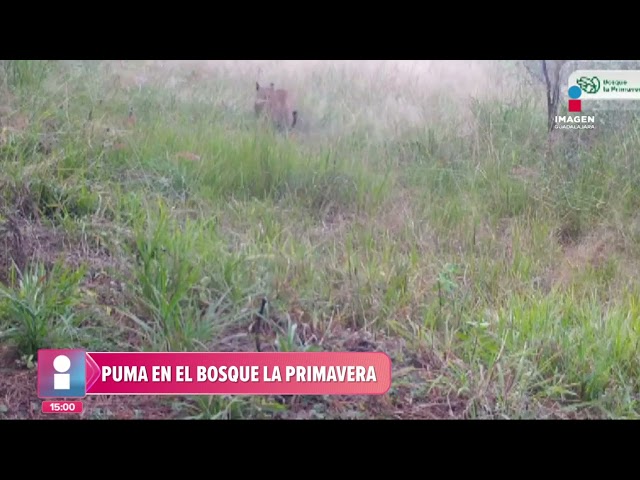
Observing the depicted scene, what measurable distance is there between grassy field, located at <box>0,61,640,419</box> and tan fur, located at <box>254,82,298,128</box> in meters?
0.05

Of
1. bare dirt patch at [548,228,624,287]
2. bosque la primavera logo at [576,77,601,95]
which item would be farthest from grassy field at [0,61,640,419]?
bosque la primavera logo at [576,77,601,95]

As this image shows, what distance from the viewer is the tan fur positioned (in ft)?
17.4

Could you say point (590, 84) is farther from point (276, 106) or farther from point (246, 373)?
point (246, 373)

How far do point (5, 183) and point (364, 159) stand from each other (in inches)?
75.6

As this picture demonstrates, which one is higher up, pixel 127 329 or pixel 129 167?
pixel 129 167

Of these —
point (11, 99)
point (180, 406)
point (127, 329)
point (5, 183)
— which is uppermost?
point (11, 99)

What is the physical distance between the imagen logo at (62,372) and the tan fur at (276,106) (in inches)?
64.7

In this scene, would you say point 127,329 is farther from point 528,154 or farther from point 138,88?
point 528,154

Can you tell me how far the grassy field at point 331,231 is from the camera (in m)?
4.80

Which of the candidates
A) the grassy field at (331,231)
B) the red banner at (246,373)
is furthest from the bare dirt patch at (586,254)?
the red banner at (246,373)

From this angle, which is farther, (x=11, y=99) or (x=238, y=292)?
(x=11, y=99)

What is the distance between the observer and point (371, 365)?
480 cm

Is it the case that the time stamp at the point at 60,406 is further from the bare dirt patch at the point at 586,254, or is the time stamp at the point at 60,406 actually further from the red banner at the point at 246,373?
the bare dirt patch at the point at 586,254

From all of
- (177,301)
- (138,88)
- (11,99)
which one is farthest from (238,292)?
(11,99)
